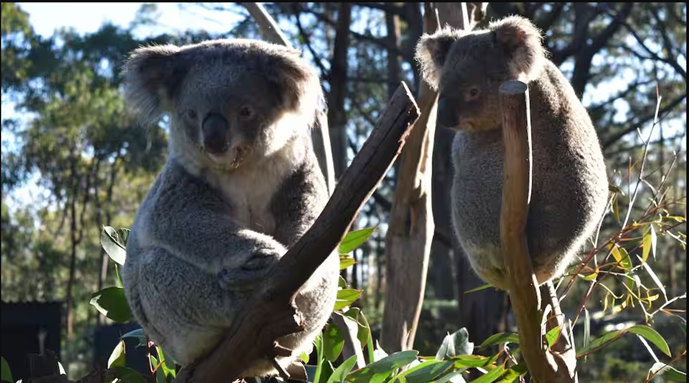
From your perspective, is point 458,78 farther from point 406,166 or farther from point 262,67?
point 406,166

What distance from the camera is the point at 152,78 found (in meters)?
2.47

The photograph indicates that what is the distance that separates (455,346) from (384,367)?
68 centimetres

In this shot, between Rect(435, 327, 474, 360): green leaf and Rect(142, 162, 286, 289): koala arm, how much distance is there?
1.50 meters

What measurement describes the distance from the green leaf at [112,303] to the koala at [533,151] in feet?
4.43

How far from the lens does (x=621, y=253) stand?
3699 millimetres

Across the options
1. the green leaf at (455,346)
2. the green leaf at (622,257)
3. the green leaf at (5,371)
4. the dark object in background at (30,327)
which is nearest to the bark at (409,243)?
the green leaf at (455,346)

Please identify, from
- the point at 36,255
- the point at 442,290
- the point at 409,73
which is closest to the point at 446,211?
the point at 409,73

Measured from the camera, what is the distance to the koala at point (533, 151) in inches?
121

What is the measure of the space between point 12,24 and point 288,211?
15.0 meters

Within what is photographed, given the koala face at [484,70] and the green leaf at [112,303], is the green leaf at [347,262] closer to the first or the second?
the koala face at [484,70]

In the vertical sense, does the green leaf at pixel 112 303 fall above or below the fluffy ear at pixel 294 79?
below

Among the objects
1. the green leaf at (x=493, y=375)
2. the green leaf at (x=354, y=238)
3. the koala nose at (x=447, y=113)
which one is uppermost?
the koala nose at (x=447, y=113)

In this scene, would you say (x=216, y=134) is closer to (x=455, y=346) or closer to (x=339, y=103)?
(x=455, y=346)

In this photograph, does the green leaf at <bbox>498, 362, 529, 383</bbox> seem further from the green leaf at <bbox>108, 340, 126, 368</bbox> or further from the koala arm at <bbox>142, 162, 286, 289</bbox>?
the green leaf at <bbox>108, 340, 126, 368</bbox>
